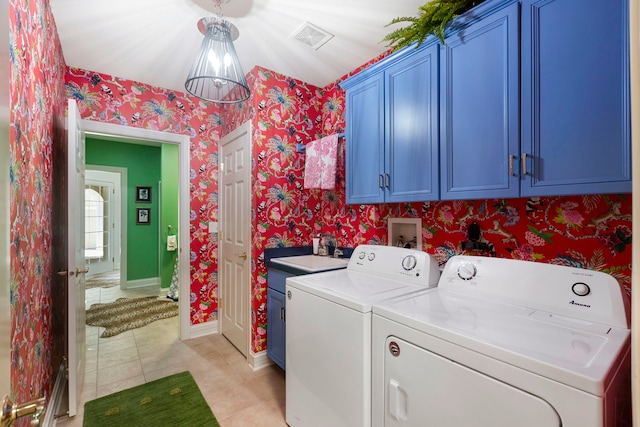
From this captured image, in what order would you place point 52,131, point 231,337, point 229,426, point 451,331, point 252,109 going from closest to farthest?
point 451,331 < point 229,426 < point 52,131 < point 252,109 < point 231,337

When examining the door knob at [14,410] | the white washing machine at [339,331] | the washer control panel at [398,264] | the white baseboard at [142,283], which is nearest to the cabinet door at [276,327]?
the white washing machine at [339,331]

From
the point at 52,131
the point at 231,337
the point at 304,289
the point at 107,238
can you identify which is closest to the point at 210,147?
the point at 52,131

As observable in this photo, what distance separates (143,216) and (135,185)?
527mm

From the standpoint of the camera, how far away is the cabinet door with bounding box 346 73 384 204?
1.86m

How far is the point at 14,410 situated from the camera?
58cm

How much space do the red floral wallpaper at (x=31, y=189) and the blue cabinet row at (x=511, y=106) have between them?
1593 mm

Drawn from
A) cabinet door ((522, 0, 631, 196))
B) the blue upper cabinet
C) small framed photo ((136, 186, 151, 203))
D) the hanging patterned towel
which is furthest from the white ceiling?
small framed photo ((136, 186, 151, 203))

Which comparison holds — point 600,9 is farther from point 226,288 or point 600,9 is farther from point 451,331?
point 226,288

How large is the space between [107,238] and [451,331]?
→ 6.56 m

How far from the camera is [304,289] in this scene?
5.19 feet

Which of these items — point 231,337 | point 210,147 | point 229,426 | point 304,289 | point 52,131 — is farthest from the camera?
point 210,147

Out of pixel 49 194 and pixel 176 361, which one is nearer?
pixel 49 194

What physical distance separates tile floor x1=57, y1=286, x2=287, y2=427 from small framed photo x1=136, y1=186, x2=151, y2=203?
2.44 m

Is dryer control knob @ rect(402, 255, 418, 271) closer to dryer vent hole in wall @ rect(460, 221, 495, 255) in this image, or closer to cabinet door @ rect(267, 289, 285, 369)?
dryer vent hole in wall @ rect(460, 221, 495, 255)
